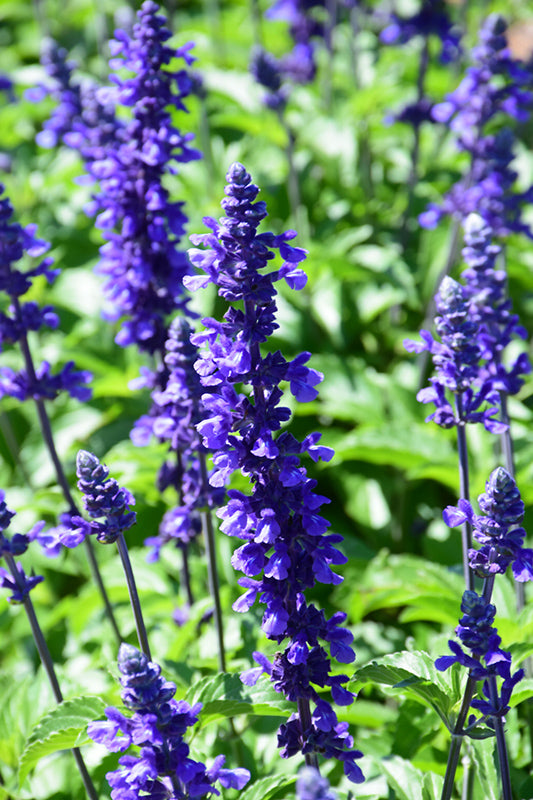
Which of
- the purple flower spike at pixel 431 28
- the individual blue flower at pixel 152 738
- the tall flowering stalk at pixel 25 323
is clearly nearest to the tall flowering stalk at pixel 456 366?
the individual blue flower at pixel 152 738

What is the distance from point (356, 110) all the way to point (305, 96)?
6.13 ft

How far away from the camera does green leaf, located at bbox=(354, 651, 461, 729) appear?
121 inches

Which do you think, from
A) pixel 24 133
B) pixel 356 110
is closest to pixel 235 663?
pixel 356 110

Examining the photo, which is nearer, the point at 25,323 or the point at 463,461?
the point at 463,461

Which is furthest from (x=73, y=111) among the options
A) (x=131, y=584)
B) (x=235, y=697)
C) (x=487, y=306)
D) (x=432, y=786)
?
(x=432, y=786)

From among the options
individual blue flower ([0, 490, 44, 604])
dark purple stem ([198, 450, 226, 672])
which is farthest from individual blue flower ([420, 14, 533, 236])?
individual blue flower ([0, 490, 44, 604])

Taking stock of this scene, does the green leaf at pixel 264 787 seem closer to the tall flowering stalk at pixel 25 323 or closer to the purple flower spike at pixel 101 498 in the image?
the purple flower spike at pixel 101 498

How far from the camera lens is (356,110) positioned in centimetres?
752

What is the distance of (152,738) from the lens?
2635mm

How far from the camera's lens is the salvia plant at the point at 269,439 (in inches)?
112

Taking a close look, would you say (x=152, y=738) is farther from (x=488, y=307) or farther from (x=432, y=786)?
(x=488, y=307)

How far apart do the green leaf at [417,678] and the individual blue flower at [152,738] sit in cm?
62

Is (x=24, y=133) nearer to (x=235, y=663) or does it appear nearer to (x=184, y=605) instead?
(x=184, y=605)

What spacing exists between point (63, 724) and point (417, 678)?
1.46 m
